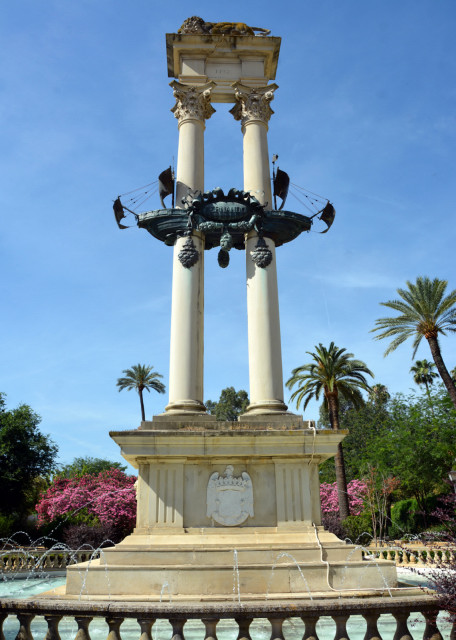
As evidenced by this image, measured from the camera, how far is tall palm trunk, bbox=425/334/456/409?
29.9m

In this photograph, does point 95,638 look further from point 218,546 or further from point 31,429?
point 31,429

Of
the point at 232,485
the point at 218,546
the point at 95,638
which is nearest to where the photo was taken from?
the point at 95,638

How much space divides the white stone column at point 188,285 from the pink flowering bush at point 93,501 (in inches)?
859

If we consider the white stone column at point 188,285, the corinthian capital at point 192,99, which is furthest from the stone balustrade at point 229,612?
the corinthian capital at point 192,99

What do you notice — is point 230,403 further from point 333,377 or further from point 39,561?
point 39,561

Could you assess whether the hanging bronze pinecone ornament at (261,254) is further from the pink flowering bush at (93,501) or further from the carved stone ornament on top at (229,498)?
the pink flowering bush at (93,501)

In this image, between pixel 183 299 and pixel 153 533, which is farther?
pixel 183 299

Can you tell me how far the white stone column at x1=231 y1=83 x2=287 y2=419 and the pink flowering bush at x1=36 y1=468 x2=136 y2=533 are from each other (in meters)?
22.3

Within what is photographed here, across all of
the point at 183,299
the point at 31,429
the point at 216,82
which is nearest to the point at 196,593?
the point at 183,299

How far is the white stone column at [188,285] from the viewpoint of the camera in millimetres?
11406

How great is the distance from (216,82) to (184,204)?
14.1ft

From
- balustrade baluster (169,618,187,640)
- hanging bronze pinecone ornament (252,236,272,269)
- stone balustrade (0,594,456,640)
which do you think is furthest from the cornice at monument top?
balustrade baluster (169,618,187,640)

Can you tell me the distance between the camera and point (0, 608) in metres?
5.40

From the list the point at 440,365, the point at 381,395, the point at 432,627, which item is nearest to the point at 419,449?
the point at 440,365
